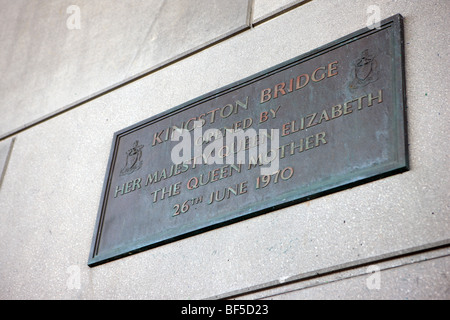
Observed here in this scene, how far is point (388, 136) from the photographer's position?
325cm

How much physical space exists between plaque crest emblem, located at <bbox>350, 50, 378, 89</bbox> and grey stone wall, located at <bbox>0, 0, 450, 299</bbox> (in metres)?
0.18

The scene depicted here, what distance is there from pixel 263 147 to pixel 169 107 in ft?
3.11

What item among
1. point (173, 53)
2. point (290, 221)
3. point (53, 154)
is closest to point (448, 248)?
point (290, 221)

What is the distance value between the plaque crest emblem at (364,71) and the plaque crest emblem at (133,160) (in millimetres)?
1408

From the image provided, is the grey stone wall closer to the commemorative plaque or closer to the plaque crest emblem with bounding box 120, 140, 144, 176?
the commemorative plaque

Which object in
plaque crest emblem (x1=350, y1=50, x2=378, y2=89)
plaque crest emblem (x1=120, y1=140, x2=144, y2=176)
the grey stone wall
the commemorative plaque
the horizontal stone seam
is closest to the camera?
the horizontal stone seam

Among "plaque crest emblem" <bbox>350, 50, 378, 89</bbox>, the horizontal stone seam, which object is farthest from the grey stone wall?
"plaque crest emblem" <bbox>350, 50, 378, 89</bbox>

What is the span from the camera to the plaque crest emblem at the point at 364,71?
11.6 feet

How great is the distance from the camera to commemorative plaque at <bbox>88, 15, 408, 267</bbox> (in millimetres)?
3352

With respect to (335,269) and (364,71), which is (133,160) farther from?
(335,269)

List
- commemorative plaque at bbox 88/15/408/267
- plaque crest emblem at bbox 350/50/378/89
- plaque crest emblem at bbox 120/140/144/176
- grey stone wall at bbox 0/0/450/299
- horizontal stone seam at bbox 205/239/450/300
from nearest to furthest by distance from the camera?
horizontal stone seam at bbox 205/239/450/300 → grey stone wall at bbox 0/0/450/299 → commemorative plaque at bbox 88/15/408/267 → plaque crest emblem at bbox 350/50/378/89 → plaque crest emblem at bbox 120/140/144/176

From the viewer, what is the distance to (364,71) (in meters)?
3.57

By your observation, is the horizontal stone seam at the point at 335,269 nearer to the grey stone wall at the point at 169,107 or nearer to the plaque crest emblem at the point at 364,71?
the grey stone wall at the point at 169,107

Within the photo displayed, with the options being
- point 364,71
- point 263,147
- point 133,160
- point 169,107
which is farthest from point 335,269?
point 169,107
